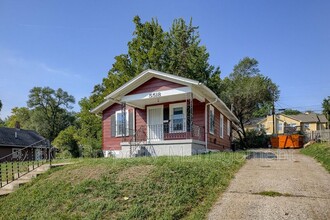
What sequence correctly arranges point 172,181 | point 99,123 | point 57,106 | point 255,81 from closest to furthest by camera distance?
point 172,181 < point 99,123 < point 255,81 < point 57,106

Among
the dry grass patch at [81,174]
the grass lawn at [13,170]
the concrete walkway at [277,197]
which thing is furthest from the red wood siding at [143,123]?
the dry grass patch at [81,174]

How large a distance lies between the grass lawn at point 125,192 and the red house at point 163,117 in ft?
15.5

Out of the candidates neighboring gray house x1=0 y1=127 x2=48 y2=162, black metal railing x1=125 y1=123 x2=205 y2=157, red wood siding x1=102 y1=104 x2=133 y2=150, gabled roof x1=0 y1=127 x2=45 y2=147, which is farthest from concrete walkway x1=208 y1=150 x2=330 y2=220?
gabled roof x1=0 y1=127 x2=45 y2=147

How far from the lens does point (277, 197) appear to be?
6.66 metres

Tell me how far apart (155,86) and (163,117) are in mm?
2404

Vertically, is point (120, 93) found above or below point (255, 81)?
below

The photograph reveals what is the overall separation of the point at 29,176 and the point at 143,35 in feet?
67.9

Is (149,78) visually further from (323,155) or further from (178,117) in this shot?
(323,155)

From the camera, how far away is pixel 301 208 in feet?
19.4

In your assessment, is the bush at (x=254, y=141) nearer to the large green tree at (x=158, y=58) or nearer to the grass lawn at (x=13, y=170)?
the large green tree at (x=158, y=58)

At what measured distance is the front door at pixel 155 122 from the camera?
1615 cm

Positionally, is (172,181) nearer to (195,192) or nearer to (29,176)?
(195,192)

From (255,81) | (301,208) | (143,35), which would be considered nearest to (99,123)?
(143,35)

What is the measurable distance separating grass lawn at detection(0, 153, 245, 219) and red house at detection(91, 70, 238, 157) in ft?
15.5
